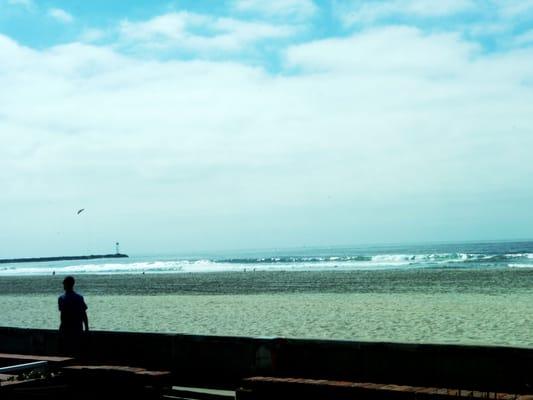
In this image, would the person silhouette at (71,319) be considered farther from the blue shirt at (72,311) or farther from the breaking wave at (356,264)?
the breaking wave at (356,264)

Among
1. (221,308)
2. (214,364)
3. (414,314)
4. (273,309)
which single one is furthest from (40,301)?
(214,364)

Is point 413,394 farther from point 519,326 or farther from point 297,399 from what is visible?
point 519,326

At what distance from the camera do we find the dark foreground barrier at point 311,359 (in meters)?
7.86

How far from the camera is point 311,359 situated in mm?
8852

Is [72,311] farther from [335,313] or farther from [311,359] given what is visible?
[335,313]

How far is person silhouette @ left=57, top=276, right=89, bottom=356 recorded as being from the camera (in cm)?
1017

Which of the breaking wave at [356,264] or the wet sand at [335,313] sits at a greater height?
the breaking wave at [356,264]

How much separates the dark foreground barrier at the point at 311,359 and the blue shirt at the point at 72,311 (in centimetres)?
33

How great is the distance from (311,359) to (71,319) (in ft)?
11.4

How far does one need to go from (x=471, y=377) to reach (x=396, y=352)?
2.70 ft

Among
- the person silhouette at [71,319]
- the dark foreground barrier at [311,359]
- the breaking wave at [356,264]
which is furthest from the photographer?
the breaking wave at [356,264]

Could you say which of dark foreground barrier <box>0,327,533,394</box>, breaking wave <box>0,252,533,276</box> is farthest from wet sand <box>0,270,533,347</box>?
breaking wave <box>0,252,533,276</box>

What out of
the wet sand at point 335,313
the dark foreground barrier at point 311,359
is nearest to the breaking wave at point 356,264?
the wet sand at point 335,313

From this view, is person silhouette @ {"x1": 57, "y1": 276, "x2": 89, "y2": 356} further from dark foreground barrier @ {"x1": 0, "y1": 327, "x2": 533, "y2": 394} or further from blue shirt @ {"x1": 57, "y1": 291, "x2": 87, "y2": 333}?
dark foreground barrier @ {"x1": 0, "y1": 327, "x2": 533, "y2": 394}
